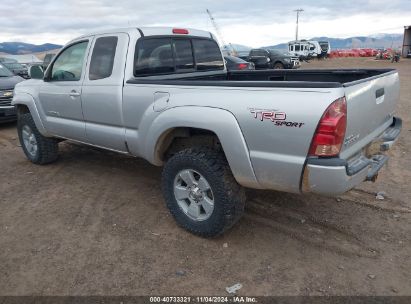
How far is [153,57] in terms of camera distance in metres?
4.15

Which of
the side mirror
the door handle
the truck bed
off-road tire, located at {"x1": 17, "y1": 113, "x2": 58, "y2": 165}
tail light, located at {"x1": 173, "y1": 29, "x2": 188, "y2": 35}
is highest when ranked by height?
tail light, located at {"x1": 173, "y1": 29, "x2": 188, "y2": 35}

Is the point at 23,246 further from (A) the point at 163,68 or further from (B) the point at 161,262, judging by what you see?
(A) the point at 163,68

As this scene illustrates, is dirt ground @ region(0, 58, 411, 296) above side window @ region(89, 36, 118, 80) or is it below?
below

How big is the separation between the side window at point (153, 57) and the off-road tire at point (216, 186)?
1.13 m

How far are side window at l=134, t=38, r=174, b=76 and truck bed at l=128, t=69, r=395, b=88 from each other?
109 millimetres

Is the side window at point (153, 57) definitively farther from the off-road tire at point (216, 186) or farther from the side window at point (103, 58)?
the off-road tire at point (216, 186)

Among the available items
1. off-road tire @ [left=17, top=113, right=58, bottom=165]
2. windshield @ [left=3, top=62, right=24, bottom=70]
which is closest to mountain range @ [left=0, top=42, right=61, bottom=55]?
windshield @ [left=3, top=62, right=24, bottom=70]

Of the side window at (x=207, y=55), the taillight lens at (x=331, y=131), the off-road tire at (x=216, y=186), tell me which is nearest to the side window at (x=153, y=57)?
the side window at (x=207, y=55)

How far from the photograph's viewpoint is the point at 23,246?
11.5 ft

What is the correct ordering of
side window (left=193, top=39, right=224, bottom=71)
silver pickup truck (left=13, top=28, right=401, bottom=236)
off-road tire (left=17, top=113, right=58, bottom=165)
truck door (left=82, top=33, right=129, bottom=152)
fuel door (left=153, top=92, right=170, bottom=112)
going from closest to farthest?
silver pickup truck (left=13, top=28, right=401, bottom=236)
fuel door (left=153, top=92, right=170, bottom=112)
truck door (left=82, top=33, right=129, bottom=152)
side window (left=193, top=39, right=224, bottom=71)
off-road tire (left=17, top=113, right=58, bottom=165)

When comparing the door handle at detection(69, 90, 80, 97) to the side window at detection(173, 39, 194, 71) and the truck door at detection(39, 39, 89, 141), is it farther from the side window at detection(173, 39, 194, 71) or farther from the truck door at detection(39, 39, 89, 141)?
the side window at detection(173, 39, 194, 71)

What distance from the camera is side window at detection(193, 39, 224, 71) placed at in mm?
4707

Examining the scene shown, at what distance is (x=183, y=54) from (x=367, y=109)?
91.8 inches

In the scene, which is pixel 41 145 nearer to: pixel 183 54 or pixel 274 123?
pixel 183 54
